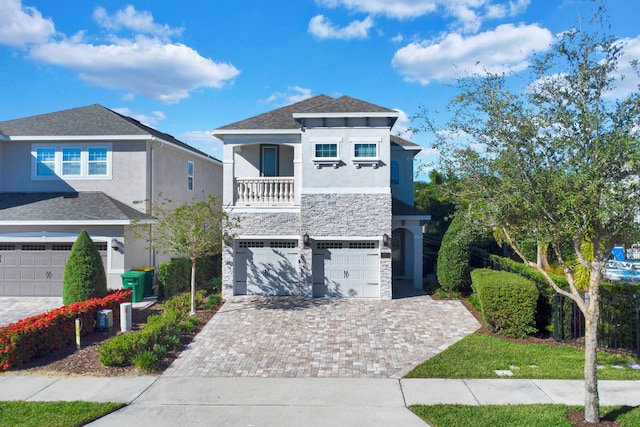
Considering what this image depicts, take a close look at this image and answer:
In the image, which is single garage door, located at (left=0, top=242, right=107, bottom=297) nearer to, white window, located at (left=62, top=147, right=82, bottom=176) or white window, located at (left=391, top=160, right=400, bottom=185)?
white window, located at (left=62, top=147, right=82, bottom=176)

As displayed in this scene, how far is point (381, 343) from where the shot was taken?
1004 centimetres

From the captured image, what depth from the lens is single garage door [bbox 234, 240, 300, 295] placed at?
594 inches

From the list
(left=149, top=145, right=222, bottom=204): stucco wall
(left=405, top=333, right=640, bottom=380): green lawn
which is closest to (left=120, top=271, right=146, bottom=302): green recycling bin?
(left=149, top=145, right=222, bottom=204): stucco wall

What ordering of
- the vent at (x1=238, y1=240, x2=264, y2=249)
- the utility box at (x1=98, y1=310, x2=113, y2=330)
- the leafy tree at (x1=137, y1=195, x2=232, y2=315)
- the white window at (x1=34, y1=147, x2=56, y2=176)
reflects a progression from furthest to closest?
the white window at (x1=34, y1=147, x2=56, y2=176), the vent at (x1=238, y1=240, x2=264, y2=249), the leafy tree at (x1=137, y1=195, x2=232, y2=315), the utility box at (x1=98, y1=310, x2=113, y2=330)

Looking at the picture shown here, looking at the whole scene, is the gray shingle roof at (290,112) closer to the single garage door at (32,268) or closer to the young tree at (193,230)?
the young tree at (193,230)

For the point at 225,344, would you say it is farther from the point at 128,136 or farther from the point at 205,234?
the point at 128,136

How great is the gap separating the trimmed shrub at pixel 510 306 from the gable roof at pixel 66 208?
11.2 meters

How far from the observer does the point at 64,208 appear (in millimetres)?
15305

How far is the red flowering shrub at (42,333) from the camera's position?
332 inches

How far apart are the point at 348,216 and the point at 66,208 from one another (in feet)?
33.7

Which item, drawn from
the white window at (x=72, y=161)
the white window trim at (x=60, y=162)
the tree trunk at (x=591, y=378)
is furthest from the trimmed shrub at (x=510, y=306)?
the white window at (x=72, y=161)

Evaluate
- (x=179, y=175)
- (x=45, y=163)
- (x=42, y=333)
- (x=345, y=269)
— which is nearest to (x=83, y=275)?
(x=42, y=333)

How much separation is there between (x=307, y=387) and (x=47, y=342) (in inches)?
235

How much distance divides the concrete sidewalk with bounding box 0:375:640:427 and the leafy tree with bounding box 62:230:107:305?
193 inches
